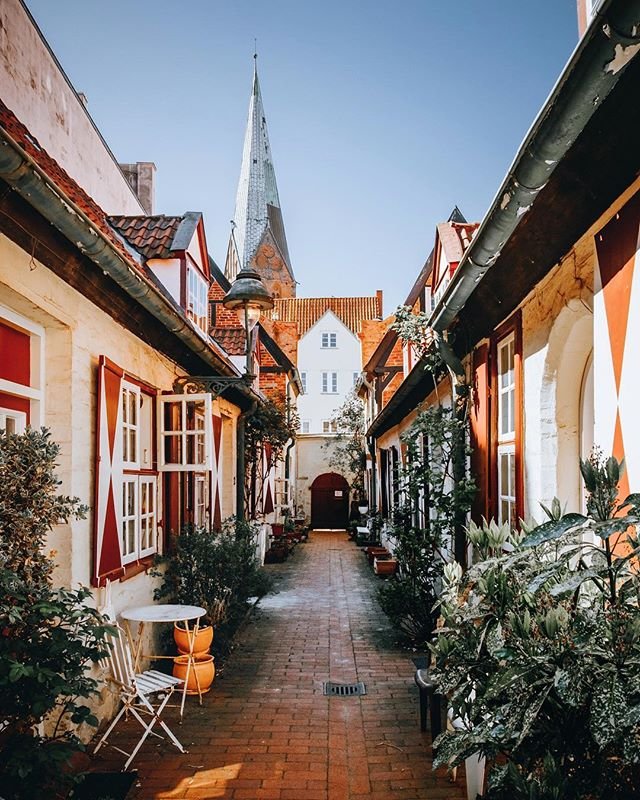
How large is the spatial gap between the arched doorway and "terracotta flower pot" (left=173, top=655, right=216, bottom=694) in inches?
917

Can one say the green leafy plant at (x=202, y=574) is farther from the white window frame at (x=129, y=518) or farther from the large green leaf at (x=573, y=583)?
the large green leaf at (x=573, y=583)

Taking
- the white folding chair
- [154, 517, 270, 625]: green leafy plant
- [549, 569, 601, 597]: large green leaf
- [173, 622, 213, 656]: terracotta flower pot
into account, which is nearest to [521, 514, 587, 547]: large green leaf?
[549, 569, 601, 597]: large green leaf

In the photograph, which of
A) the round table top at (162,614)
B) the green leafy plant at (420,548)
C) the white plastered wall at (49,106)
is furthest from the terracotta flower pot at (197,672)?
the white plastered wall at (49,106)

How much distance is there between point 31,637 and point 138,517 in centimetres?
324

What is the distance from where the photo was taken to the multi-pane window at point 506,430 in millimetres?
5172

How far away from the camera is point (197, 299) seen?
33.2 ft

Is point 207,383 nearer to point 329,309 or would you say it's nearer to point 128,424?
point 128,424

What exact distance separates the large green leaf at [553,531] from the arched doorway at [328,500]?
89.4ft

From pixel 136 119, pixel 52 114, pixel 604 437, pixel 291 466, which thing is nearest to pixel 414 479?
pixel 604 437

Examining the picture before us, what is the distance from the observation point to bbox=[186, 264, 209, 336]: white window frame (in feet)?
31.0

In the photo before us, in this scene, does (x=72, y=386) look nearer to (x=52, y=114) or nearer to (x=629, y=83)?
(x=629, y=83)

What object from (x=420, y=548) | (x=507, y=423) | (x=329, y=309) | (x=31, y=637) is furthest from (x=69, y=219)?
(x=329, y=309)

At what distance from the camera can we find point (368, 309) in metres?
38.7

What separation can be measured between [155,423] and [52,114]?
3982 millimetres
